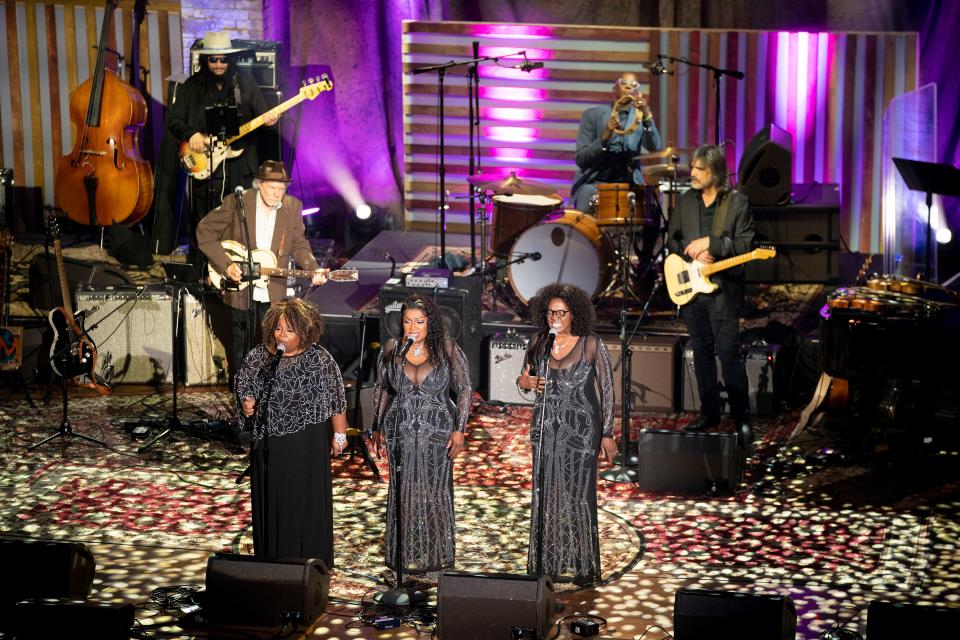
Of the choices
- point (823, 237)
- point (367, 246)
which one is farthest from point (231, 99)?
point (823, 237)

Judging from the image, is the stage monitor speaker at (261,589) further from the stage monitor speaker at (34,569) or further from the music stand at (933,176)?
the music stand at (933,176)

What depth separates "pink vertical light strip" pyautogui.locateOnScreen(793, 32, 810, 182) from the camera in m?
13.0

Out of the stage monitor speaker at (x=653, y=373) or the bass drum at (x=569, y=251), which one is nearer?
the stage monitor speaker at (x=653, y=373)

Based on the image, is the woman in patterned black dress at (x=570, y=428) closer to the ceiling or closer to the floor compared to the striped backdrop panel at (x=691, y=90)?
closer to the floor

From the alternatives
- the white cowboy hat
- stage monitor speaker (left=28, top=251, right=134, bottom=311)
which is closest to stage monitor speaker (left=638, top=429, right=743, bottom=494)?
stage monitor speaker (left=28, top=251, right=134, bottom=311)

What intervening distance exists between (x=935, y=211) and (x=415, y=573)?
7.64m

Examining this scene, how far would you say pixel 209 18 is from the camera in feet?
40.8

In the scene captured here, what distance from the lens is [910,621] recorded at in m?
4.84

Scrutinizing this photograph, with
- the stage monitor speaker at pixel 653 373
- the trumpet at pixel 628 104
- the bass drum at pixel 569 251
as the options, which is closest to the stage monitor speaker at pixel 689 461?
the stage monitor speaker at pixel 653 373

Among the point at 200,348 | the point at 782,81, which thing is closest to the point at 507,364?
the point at 200,348

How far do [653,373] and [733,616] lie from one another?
4.63 metres

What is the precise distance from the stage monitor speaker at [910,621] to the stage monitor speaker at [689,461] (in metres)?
2.92

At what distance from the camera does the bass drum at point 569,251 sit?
Result: 10562 millimetres

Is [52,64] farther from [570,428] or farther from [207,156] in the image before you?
[570,428]
